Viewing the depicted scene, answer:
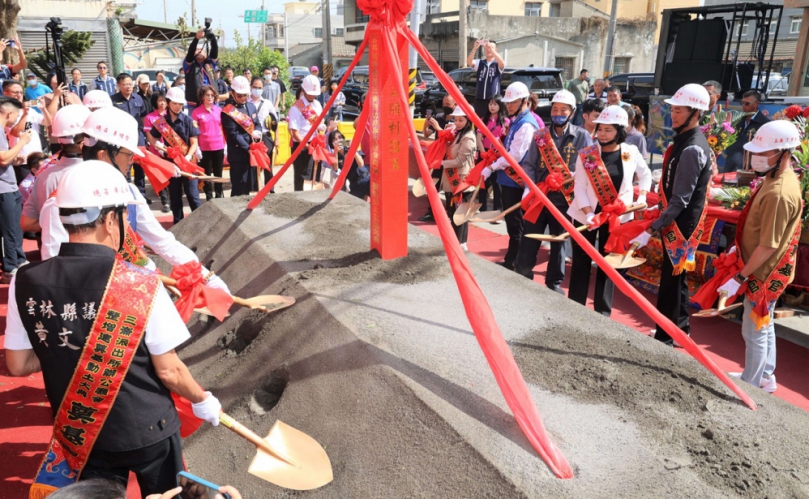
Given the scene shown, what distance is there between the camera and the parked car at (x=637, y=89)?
13983 millimetres

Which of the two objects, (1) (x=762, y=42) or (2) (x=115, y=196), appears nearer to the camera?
(2) (x=115, y=196)

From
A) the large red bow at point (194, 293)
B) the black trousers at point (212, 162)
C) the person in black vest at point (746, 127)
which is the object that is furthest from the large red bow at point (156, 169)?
the person in black vest at point (746, 127)

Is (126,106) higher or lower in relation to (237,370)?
higher

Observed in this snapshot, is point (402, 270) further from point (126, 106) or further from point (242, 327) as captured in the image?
point (126, 106)

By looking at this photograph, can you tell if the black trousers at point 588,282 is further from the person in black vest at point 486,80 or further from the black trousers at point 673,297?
the person in black vest at point 486,80

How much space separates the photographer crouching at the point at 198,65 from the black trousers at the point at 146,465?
7570 mm

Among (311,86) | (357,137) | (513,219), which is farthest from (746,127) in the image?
(311,86)

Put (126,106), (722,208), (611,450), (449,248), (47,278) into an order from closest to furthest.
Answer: (47,278) < (611,450) < (449,248) < (722,208) < (126,106)

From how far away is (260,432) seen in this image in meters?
3.06

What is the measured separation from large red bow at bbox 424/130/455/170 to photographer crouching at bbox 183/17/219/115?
4.15m

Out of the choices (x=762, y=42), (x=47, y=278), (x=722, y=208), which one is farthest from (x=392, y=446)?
(x=762, y=42)

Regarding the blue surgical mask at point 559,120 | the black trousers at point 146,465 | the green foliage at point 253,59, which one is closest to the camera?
the black trousers at point 146,465

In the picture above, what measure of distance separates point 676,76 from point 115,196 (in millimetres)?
13185

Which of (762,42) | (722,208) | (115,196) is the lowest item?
(722,208)
